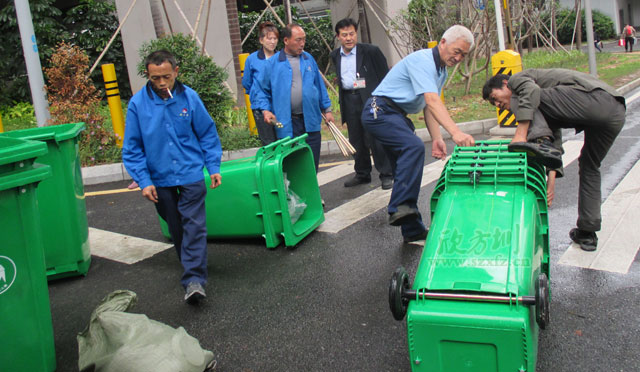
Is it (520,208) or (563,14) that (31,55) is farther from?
(563,14)

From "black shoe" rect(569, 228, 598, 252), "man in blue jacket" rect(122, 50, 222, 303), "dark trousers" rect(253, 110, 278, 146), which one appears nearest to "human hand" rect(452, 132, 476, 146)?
"black shoe" rect(569, 228, 598, 252)

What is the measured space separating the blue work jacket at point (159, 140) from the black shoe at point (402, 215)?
4.87 ft

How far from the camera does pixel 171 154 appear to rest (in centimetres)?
397

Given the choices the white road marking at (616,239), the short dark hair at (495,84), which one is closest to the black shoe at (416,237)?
the white road marking at (616,239)

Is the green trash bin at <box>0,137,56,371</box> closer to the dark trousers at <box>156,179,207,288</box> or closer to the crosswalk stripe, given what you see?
the dark trousers at <box>156,179,207,288</box>

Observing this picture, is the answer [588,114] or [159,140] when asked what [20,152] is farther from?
[588,114]

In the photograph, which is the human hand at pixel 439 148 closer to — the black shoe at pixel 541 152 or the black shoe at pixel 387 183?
the black shoe at pixel 541 152

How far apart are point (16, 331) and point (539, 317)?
7.97 feet

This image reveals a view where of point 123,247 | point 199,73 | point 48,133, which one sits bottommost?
point 123,247

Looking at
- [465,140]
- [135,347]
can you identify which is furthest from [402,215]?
[135,347]

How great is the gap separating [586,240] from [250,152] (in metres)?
5.57

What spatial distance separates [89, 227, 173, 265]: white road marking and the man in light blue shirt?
215 cm

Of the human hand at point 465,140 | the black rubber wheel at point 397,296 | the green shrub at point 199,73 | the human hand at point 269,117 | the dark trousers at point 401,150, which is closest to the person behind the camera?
the black rubber wheel at point 397,296

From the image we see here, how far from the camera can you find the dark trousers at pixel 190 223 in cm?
399
